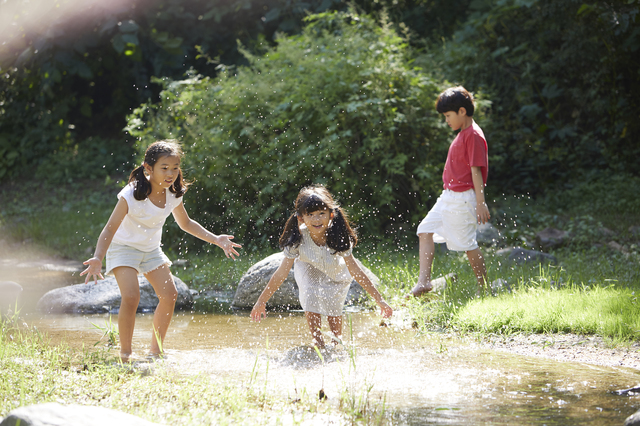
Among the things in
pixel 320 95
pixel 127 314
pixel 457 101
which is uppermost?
pixel 320 95

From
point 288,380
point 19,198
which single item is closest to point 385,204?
point 288,380

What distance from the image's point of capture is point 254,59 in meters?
9.48

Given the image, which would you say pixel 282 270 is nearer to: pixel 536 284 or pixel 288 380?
pixel 288 380

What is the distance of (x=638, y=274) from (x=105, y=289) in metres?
5.11

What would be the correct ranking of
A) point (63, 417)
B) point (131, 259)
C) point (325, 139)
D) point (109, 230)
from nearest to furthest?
point (63, 417)
point (109, 230)
point (131, 259)
point (325, 139)

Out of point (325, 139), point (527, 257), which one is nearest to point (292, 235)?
point (527, 257)

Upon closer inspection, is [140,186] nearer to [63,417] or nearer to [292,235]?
[292,235]

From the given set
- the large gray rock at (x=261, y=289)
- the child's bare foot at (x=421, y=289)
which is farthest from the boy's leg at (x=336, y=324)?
the large gray rock at (x=261, y=289)

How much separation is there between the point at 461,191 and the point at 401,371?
2.42m

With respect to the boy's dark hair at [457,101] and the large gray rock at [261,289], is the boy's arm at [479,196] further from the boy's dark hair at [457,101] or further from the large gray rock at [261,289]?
the large gray rock at [261,289]

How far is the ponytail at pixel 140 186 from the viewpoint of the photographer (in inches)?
170

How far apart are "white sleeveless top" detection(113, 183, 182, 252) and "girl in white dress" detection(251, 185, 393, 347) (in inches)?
34.1

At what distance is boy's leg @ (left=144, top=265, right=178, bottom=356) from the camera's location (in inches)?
172

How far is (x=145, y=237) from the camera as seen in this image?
14.4 feet
